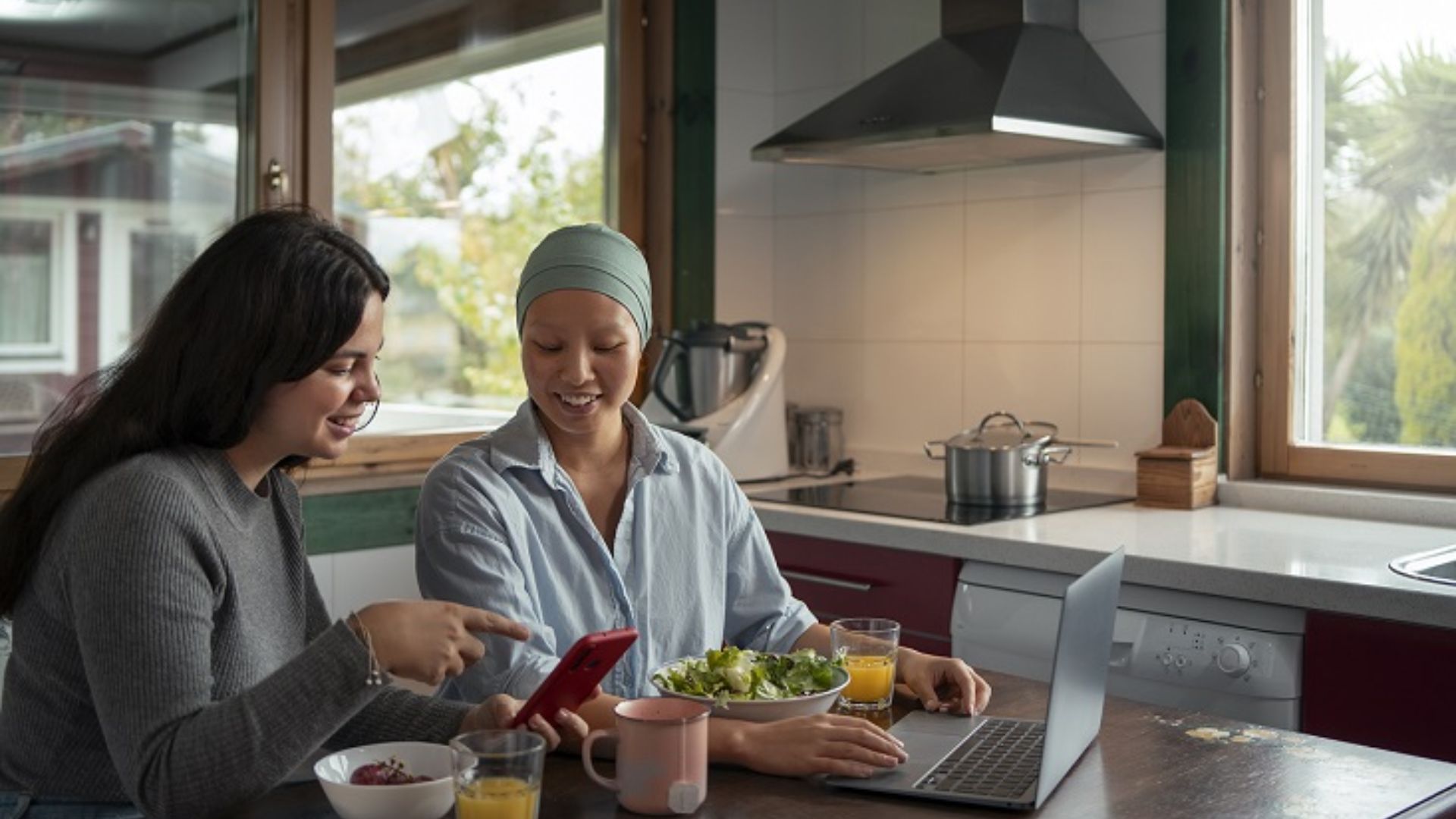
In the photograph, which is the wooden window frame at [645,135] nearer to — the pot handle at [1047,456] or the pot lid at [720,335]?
the pot lid at [720,335]

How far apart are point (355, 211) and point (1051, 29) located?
1.55 meters

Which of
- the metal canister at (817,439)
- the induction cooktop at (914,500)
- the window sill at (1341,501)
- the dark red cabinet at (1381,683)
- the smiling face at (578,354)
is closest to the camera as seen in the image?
the smiling face at (578,354)

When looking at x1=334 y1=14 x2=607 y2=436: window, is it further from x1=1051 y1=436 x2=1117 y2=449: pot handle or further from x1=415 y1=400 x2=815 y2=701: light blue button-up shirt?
x1=415 y1=400 x2=815 y2=701: light blue button-up shirt

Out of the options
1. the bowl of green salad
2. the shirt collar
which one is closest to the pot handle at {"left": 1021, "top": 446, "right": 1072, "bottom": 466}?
the shirt collar

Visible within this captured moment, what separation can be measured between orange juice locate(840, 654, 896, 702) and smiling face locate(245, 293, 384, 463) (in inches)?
24.5

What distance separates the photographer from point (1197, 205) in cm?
314

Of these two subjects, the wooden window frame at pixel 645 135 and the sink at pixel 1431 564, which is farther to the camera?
the wooden window frame at pixel 645 135

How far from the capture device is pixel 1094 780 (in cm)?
157

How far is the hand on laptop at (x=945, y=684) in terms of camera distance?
1821 millimetres

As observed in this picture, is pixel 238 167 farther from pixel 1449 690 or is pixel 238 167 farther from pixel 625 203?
pixel 1449 690

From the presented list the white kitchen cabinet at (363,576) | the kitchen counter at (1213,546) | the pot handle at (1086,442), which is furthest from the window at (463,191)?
the pot handle at (1086,442)

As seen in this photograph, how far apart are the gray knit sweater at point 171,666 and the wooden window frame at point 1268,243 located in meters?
2.02

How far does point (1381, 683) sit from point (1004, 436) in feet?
3.39

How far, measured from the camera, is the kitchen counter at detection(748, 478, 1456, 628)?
2.30 m
